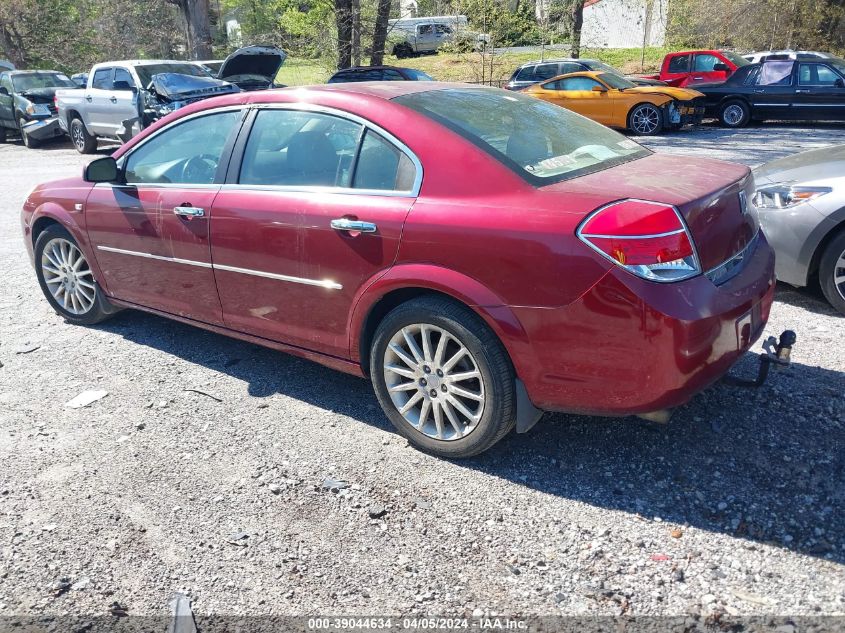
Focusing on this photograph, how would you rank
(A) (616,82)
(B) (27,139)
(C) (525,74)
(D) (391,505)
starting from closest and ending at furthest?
(D) (391,505)
(A) (616,82)
(C) (525,74)
(B) (27,139)

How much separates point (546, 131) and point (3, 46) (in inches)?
1411

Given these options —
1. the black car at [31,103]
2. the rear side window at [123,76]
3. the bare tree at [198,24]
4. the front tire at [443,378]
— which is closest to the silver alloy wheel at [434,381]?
the front tire at [443,378]

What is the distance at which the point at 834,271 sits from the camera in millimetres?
4938

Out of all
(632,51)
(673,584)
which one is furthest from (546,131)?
(632,51)

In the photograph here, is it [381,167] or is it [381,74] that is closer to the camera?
[381,167]

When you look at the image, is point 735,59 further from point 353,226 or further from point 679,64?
point 353,226

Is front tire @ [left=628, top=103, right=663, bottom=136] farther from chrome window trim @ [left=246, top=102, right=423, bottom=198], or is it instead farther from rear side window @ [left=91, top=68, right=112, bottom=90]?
chrome window trim @ [left=246, top=102, right=423, bottom=198]

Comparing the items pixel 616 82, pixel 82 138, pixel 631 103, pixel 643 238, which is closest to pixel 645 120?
pixel 631 103

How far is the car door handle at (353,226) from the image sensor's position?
3.38 metres

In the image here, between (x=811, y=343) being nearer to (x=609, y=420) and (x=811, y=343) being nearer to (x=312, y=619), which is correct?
(x=609, y=420)

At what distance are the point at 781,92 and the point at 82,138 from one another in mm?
15893

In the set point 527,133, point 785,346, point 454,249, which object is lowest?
point 785,346

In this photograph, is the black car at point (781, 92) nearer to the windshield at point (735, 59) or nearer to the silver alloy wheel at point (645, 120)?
the silver alloy wheel at point (645, 120)

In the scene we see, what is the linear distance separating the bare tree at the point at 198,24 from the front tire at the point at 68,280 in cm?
2021
